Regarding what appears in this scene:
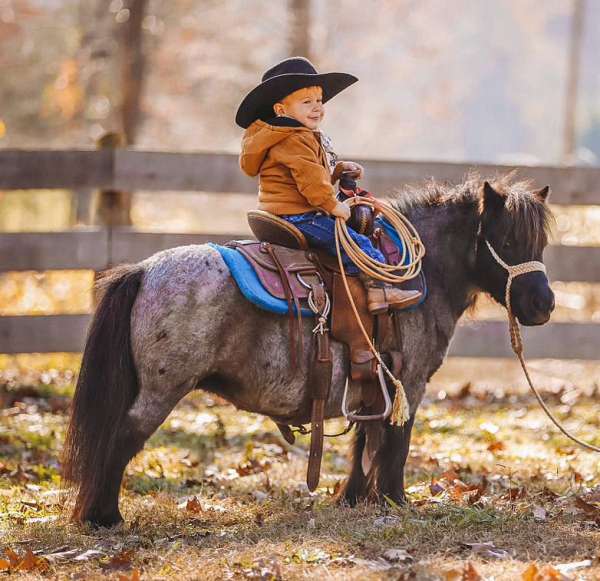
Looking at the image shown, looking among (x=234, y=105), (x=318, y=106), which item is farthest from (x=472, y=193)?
(x=234, y=105)

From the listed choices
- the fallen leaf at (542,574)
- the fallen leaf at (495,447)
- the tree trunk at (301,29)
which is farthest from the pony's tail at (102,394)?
the tree trunk at (301,29)

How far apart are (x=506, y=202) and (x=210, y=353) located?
1783 millimetres

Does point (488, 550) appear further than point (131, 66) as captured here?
No

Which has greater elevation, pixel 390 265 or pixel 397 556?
pixel 390 265

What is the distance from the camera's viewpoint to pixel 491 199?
5.11 meters

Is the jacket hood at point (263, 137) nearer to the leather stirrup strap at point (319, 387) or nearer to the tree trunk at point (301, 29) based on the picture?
the leather stirrup strap at point (319, 387)

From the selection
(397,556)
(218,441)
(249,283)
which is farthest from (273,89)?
(218,441)

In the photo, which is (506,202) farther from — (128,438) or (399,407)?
(128,438)

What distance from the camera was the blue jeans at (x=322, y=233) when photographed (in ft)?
16.1

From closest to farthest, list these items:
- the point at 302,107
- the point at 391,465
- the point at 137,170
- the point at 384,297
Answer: the point at 302,107 → the point at 384,297 → the point at 391,465 → the point at 137,170

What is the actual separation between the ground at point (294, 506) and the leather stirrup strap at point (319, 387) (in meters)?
0.25

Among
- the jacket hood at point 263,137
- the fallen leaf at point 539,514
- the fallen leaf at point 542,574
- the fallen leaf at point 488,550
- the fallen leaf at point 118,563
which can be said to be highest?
the jacket hood at point 263,137

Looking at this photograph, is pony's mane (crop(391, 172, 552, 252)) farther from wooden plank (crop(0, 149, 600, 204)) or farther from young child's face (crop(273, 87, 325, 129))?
wooden plank (crop(0, 149, 600, 204))

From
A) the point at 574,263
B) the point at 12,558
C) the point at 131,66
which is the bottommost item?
the point at 12,558
